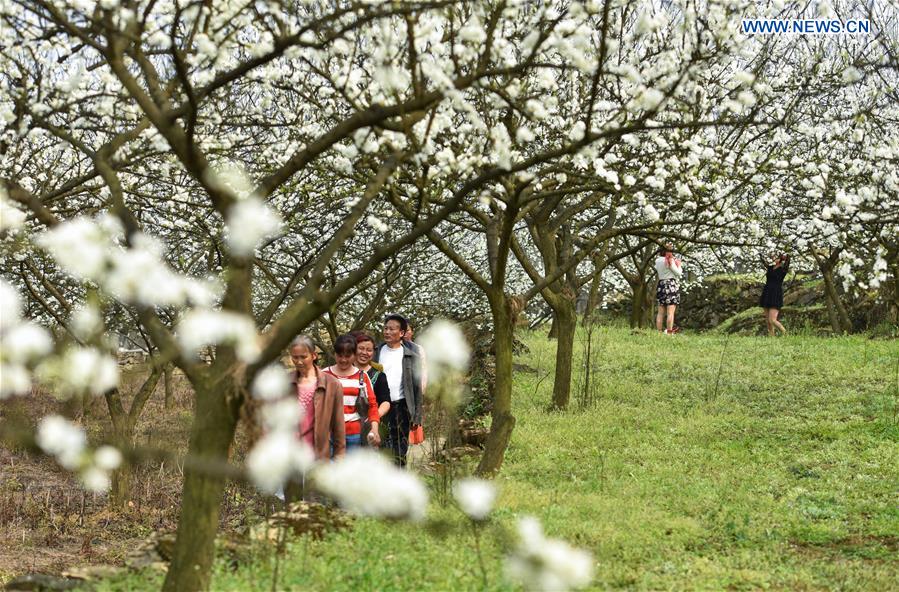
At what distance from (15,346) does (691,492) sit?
23.5 feet

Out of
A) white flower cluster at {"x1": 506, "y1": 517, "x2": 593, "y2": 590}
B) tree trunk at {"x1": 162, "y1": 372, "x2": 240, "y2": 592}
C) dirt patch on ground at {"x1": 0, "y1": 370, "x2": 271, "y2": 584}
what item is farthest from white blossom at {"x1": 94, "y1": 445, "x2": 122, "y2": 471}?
dirt patch on ground at {"x1": 0, "y1": 370, "x2": 271, "y2": 584}

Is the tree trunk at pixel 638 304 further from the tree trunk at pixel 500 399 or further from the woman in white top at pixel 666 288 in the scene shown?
the tree trunk at pixel 500 399

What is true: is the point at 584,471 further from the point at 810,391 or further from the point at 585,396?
the point at 810,391

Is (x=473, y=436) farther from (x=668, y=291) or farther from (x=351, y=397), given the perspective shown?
(x=668, y=291)

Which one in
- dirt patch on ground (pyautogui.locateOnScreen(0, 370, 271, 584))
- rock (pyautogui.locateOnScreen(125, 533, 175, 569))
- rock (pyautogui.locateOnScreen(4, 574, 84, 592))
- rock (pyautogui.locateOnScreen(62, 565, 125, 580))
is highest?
rock (pyautogui.locateOnScreen(125, 533, 175, 569))

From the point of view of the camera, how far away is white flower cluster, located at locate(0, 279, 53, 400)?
3068 mm

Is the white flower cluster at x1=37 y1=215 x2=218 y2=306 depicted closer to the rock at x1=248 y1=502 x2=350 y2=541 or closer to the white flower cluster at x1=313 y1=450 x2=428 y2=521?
the white flower cluster at x1=313 y1=450 x2=428 y2=521

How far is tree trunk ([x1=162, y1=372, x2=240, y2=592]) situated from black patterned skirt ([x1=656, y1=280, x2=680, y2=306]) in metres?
16.8

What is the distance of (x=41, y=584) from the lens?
5.95 metres

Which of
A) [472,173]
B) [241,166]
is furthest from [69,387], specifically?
[241,166]

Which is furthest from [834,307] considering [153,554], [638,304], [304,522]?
[153,554]

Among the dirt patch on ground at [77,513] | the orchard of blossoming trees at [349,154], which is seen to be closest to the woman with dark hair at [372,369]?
the orchard of blossoming trees at [349,154]

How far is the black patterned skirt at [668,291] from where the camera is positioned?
21.0 meters

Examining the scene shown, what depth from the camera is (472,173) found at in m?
9.15
